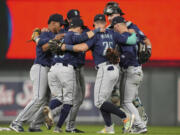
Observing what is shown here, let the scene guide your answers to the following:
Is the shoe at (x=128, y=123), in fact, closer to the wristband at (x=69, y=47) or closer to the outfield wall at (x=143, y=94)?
the wristband at (x=69, y=47)

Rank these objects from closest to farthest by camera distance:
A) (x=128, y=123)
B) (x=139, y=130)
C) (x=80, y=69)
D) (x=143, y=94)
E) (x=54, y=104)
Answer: (x=128, y=123)
(x=139, y=130)
(x=54, y=104)
(x=80, y=69)
(x=143, y=94)

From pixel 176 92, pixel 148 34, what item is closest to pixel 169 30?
pixel 148 34

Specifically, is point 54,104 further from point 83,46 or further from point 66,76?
point 83,46

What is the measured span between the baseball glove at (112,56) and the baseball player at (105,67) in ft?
0.20

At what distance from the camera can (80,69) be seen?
8211mm

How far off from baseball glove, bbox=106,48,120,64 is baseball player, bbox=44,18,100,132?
1.36 feet

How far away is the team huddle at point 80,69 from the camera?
295 inches

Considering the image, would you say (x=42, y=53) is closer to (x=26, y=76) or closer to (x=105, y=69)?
(x=105, y=69)

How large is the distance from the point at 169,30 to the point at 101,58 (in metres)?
4.31

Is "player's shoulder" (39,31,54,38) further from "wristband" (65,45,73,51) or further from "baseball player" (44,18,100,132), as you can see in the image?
"wristband" (65,45,73,51)

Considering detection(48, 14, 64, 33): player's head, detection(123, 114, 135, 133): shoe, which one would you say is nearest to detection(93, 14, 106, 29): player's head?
detection(48, 14, 64, 33): player's head

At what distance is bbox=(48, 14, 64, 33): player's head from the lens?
26.7ft

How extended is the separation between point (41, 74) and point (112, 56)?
3.97 ft

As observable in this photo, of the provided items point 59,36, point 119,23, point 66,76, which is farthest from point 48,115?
point 119,23
